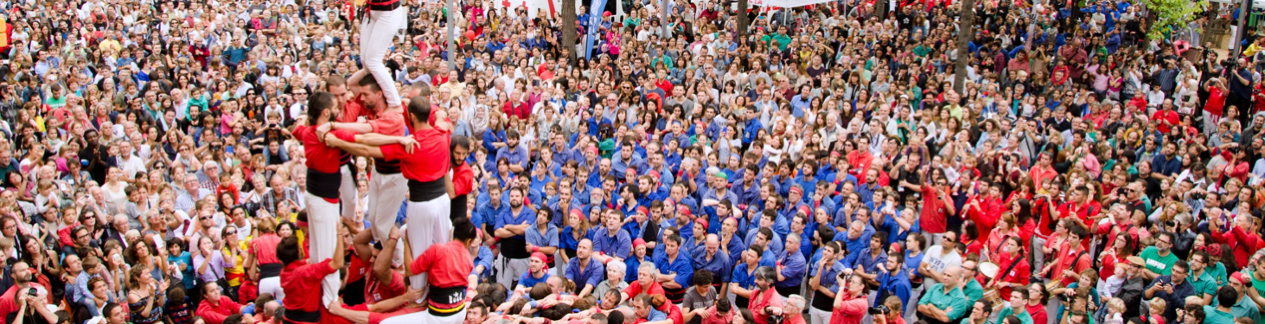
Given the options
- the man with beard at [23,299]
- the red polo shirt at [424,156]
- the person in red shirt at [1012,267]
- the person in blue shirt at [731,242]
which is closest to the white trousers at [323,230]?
the red polo shirt at [424,156]

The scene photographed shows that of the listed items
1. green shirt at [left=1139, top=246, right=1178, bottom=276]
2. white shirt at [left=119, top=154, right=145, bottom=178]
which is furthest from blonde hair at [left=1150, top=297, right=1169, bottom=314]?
white shirt at [left=119, top=154, right=145, bottom=178]

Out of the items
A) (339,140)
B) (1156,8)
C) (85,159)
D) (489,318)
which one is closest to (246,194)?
(85,159)

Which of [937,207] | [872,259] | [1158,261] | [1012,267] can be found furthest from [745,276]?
[1158,261]

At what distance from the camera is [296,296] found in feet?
20.0

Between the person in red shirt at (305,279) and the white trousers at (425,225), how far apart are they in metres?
0.43

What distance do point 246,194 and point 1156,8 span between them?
15456 mm

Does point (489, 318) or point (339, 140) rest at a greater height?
point (339, 140)

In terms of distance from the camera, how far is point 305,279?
6.00 meters

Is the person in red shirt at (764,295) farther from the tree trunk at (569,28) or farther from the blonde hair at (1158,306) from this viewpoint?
the tree trunk at (569,28)

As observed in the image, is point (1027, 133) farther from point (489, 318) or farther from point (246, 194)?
point (246, 194)

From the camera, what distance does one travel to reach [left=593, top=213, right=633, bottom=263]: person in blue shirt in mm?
9789

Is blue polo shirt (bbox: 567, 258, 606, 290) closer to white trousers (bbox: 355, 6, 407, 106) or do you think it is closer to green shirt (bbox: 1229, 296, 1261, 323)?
white trousers (bbox: 355, 6, 407, 106)

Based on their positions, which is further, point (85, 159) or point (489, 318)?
point (85, 159)

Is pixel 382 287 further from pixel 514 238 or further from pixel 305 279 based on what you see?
pixel 514 238
